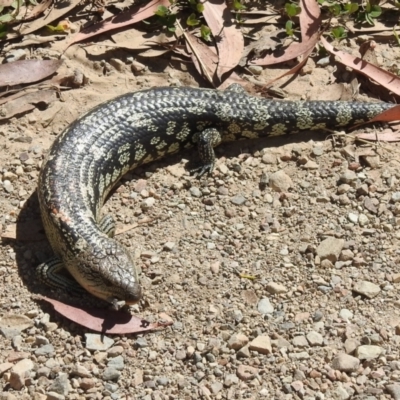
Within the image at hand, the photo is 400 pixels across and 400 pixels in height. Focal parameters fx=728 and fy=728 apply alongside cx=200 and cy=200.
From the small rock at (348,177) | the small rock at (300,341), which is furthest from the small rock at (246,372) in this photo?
the small rock at (348,177)

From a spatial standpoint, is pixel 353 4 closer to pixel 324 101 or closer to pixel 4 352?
pixel 324 101

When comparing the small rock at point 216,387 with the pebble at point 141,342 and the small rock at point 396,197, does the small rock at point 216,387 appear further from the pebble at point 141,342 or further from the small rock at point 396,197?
the small rock at point 396,197

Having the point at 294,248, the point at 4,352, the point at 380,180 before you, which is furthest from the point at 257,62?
the point at 4,352

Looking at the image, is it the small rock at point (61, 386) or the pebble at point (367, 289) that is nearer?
the small rock at point (61, 386)

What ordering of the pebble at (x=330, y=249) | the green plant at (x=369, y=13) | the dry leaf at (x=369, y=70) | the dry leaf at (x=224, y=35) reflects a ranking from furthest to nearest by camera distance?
the green plant at (x=369, y=13)
the dry leaf at (x=224, y=35)
the dry leaf at (x=369, y=70)
the pebble at (x=330, y=249)

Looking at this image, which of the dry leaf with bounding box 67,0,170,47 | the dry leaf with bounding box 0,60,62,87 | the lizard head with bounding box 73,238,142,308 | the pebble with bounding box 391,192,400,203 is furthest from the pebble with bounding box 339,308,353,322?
the dry leaf with bounding box 67,0,170,47

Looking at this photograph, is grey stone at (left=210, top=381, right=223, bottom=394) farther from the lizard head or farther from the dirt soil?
the lizard head

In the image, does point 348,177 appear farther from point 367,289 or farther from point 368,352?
point 368,352
